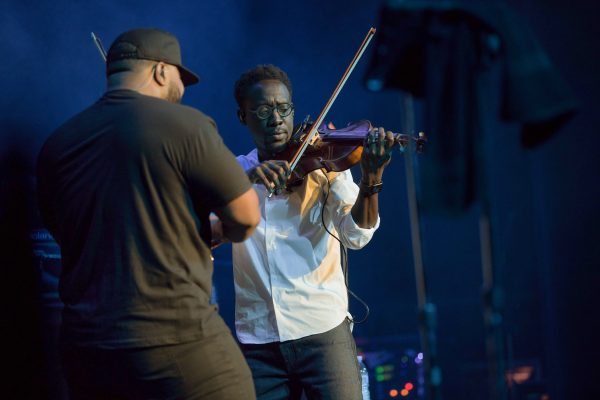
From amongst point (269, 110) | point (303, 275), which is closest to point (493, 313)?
point (303, 275)

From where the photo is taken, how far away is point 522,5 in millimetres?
5039

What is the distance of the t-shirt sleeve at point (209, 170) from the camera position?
199cm

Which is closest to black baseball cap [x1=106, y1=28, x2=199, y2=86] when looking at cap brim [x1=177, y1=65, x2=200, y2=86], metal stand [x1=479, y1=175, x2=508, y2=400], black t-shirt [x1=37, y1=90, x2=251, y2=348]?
cap brim [x1=177, y1=65, x2=200, y2=86]

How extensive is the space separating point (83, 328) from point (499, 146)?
441 centimetres

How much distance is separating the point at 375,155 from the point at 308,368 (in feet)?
2.94

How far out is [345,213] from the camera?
2.93 metres

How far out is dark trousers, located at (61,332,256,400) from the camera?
1.92 metres

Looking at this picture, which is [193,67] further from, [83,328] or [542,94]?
[542,94]

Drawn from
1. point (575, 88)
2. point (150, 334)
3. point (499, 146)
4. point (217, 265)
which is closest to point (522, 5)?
point (575, 88)

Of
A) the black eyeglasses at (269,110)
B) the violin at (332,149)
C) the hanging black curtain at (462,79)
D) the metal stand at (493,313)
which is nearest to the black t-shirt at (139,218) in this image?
the hanging black curtain at (462,79)

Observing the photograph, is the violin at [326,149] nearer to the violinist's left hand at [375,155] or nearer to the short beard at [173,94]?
the violinist's left hand at [375,155]

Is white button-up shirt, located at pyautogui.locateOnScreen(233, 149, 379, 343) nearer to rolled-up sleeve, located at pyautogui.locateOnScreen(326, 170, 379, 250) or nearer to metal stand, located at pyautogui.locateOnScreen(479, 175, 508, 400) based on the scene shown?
rolled-up sleeve, located at pyautogui.locateOnScreen(326, 170, 379, 250)

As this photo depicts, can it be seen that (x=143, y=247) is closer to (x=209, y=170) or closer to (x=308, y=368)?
(x=209, y=170)

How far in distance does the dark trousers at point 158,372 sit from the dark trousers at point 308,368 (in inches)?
30.3
